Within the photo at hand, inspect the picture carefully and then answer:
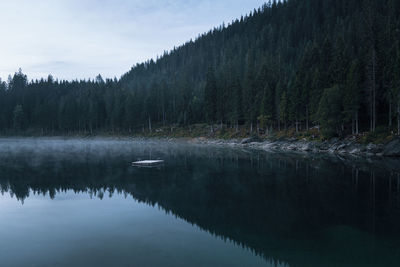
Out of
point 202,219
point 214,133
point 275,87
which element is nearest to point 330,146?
point 275,87

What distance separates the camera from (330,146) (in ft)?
165

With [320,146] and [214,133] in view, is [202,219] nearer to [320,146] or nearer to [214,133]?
[320,146]

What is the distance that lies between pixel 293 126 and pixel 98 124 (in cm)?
8657

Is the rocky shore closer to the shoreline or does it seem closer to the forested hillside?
the shoreline

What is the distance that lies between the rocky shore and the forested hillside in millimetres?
2714

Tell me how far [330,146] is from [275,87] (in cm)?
3106

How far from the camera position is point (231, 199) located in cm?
1948

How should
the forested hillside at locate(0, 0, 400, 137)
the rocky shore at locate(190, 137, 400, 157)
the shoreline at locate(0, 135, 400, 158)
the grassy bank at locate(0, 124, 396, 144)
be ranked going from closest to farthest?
1. the rocky shore at locate(190, 137, 400, 157)
2. the shoreline at locate(0, 135, 400, 158)
3. the grassy bank at locate(0, 124, 396, 144)
4. the forested hillside at locate(0, 0, 400, 137)

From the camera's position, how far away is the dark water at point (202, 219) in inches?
433

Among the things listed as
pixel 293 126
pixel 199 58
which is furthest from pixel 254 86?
pixel 199 58

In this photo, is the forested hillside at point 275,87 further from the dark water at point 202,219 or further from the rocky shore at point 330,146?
the dark water at point 202,219

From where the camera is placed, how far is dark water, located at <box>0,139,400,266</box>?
11000 millimetres

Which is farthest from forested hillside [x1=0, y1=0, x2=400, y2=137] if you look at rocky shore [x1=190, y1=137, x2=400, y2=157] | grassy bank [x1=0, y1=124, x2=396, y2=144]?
rocky shore [x1=190, y1=137, x2=400, y2=157]

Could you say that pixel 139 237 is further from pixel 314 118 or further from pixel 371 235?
pixel 314 118
